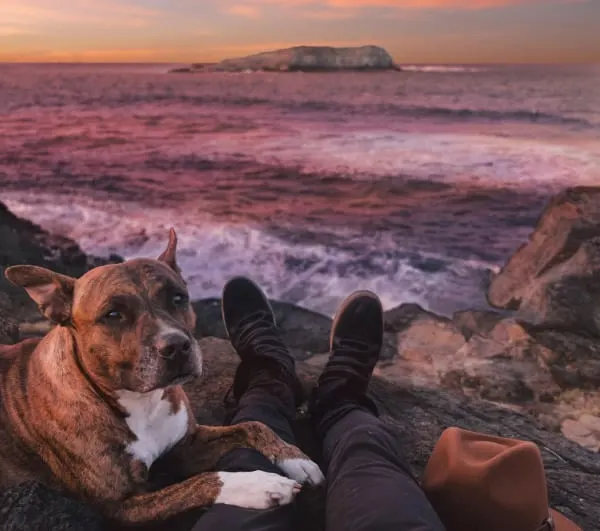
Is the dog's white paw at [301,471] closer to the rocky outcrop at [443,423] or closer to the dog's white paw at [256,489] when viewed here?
the dog's white paw at [256,489]

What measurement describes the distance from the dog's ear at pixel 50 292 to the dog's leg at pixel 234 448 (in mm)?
575

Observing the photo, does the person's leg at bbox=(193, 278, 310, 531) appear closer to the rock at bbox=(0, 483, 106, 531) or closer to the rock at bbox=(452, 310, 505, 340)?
the rock at bbox=(0, 483, 106, 531)

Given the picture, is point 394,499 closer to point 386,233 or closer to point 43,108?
point 386,233

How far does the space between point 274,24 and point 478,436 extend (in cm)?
327

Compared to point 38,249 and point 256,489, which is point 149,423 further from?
point 38,249

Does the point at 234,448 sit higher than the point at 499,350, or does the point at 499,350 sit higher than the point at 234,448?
the point at 234,448

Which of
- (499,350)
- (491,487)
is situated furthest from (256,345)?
(499,350)

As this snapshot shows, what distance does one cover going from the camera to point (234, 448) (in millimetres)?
2055

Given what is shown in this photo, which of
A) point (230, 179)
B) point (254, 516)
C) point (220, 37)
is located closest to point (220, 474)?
point (254, 516)

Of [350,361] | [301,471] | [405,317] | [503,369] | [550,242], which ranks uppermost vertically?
[550,242]

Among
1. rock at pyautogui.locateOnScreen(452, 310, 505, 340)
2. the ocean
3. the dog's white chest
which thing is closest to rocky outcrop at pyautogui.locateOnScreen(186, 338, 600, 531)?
the dog's white chest

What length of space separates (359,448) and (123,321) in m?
0.79

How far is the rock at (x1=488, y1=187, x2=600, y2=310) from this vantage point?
385 centimetres

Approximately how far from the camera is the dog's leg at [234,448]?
77.5 inches
